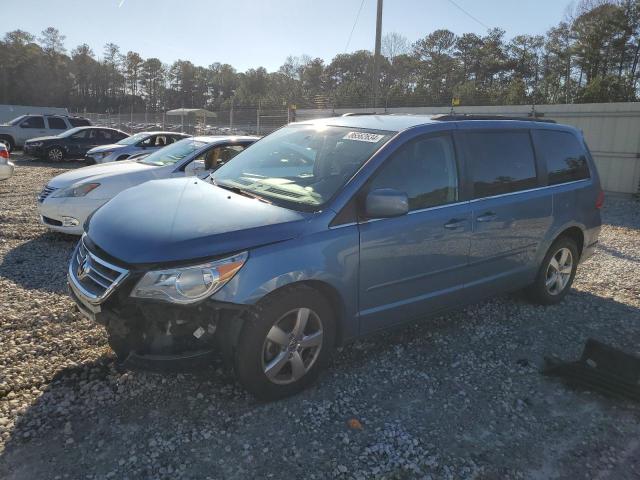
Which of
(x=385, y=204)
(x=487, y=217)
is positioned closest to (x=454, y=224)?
(x=487, y=217)

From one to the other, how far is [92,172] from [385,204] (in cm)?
528

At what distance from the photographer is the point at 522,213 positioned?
437cm

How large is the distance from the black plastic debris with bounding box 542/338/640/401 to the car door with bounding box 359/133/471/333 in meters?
0.96

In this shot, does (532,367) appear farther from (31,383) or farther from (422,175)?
(31,383)

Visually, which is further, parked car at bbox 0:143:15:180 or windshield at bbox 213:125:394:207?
parked car at bbox 0:143:15:180

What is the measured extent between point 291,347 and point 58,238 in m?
5.23

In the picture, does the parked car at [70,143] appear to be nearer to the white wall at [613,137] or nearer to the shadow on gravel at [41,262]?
the shadow on gravel at [41,262]

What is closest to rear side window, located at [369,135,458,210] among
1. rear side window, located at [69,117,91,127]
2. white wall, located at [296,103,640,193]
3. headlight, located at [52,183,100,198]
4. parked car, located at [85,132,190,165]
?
headlight, located at [52,183,100,198]

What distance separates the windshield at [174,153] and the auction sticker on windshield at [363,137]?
4441 millimetres

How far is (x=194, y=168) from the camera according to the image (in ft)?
24.4

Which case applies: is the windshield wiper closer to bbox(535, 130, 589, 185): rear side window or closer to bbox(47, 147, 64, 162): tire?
bbox(535, 130, 589, 185): rear side window

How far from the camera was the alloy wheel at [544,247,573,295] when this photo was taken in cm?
502

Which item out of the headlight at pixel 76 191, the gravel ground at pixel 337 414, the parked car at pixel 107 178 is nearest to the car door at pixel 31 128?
the parked car at pixel 107 178

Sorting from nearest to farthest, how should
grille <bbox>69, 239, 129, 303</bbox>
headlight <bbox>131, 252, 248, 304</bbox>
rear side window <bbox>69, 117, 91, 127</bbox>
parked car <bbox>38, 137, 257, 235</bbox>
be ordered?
headlight <bbox>131, 252, 248, 304</bbox> → grille <bbox>69, 239, 129, 303</bbox> → parked car <bbox>38, 137, 257, 235</bbox> → rear side window <bbox>69, 117, 91, 127</bbox>
